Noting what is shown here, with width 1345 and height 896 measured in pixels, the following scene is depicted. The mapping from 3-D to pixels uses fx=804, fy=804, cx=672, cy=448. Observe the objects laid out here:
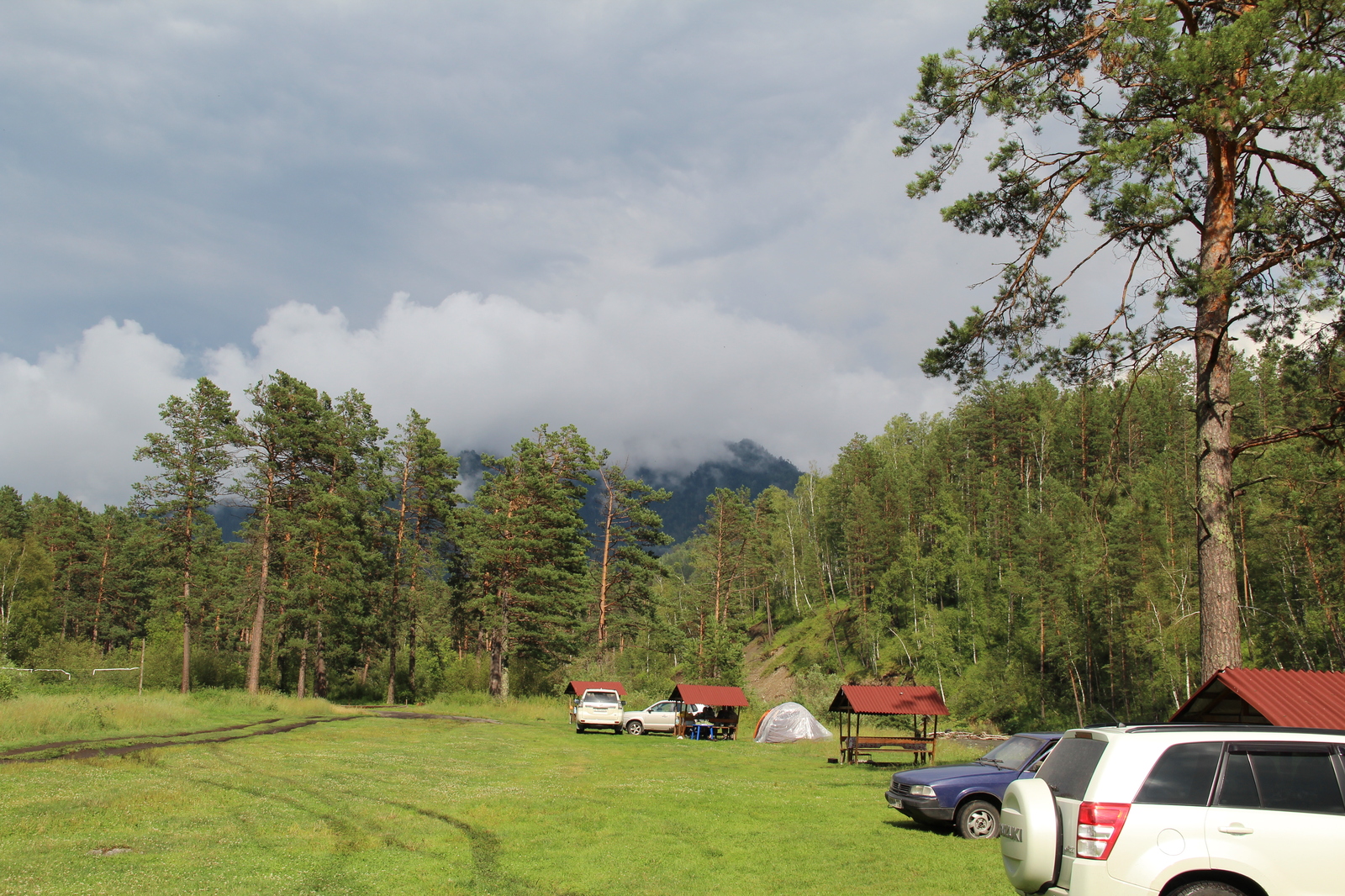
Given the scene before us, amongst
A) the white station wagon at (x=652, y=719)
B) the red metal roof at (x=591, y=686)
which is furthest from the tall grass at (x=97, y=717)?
the red metal roof at (x=591, y=686)

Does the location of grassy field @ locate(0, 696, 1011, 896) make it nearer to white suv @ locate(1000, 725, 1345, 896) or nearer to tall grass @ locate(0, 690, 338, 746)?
tall grass @ locate(0, 690, 338, 746)

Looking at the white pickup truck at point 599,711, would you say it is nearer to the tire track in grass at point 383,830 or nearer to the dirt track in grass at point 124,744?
the dirt track in grass at point 124,744

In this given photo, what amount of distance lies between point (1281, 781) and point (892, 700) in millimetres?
17776

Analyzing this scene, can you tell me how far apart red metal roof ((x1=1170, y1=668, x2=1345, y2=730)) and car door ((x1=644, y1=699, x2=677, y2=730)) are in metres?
29.3

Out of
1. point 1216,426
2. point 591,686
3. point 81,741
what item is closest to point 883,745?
point 1216,426

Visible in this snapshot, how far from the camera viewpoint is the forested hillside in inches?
1666

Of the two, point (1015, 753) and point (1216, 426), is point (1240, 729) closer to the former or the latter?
point (1015, 753)

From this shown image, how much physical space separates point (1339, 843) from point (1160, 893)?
132 centimetres

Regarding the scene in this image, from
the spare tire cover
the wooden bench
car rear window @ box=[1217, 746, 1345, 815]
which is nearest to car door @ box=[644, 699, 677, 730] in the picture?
the wooden bench

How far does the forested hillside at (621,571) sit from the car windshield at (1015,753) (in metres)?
16.2

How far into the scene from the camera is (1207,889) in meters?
5.54

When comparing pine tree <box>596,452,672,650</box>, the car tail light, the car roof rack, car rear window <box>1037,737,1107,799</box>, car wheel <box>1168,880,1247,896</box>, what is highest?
pine tree <box>596,452,672,650</box>

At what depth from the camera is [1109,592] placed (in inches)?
1747

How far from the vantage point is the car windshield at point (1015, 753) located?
11984 mm
